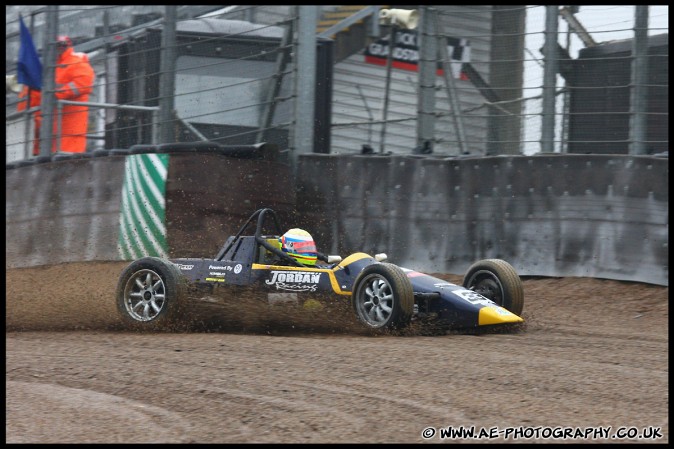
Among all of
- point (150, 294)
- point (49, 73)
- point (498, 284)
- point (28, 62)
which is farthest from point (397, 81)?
point (150, 294)

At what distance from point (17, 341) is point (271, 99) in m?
4.41

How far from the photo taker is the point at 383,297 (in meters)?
7.50

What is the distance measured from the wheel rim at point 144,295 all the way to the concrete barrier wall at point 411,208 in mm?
2461

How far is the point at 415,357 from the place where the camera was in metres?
6.15

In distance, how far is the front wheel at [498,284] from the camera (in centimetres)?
794

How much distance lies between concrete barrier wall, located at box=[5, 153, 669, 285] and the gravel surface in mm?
897

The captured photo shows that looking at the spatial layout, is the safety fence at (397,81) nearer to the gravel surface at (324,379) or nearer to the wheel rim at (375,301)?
the gravel surface at (324,379)

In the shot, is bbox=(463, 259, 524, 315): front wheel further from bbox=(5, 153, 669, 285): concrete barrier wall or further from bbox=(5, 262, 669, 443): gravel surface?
bbox=(5, 153, 669, 285): concrete barrier wall

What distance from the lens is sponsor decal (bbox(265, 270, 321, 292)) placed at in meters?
7.99

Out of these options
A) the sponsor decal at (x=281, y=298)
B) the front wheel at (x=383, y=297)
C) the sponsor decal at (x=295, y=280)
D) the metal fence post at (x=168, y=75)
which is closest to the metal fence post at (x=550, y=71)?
the front wheel at (x=383, y=297)

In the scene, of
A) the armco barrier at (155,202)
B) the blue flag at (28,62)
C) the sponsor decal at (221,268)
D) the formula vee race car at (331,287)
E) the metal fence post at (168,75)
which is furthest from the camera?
the blue flag at (28,62)

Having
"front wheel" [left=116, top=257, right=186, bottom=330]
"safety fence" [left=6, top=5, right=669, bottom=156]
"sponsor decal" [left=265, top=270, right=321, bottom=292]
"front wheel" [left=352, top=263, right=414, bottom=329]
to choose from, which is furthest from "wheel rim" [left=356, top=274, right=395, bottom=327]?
"safety fence" [left=6, top=5, right=669, bottom=156]

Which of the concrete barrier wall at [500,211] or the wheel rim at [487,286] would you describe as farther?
the concrete barrier wall at [500,211]

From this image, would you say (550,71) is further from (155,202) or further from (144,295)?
(155,202)
